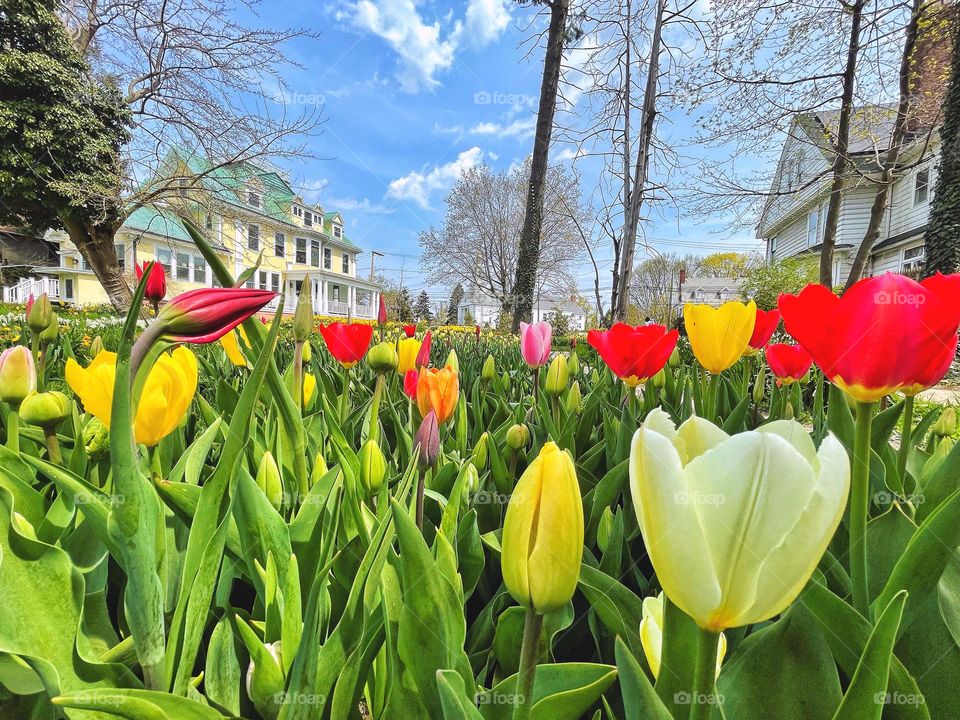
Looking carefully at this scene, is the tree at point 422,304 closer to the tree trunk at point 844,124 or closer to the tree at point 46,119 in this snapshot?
the tree at point 46,119

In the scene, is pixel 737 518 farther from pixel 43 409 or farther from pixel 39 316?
pixel 39 316

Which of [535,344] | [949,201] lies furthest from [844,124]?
[535,344]

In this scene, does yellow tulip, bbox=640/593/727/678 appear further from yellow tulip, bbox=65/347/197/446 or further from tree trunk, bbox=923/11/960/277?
tree trunk, bbox=923/11/960/277

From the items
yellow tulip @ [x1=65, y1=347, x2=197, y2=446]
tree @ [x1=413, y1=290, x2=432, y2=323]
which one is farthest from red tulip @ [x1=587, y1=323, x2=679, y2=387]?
tree @ [x1=413, y1=290, x2=432, y2=323]

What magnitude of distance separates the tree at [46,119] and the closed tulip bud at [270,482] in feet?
46.0

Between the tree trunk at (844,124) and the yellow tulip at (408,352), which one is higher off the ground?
the tree trunk at (844,124)

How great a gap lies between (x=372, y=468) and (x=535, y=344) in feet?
3.07

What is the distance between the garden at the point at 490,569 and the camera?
0.33m

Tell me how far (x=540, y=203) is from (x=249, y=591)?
9083 millimetres

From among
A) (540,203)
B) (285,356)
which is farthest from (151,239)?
(285,356)

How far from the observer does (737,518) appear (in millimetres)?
328

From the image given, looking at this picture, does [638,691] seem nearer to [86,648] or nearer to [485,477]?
[86,648]

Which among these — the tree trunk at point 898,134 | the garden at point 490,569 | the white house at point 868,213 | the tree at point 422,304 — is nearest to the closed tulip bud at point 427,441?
the garden at point 490,569

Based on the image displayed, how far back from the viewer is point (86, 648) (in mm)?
462
